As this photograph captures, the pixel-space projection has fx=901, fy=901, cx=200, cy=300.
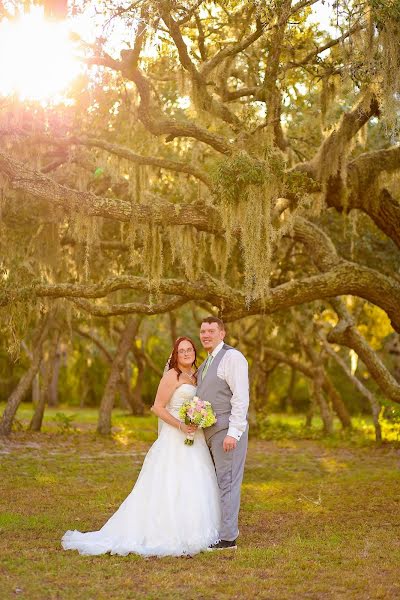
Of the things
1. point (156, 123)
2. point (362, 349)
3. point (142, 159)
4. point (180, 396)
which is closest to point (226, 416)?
point (180, 396)

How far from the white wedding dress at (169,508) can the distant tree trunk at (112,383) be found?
12341 mm

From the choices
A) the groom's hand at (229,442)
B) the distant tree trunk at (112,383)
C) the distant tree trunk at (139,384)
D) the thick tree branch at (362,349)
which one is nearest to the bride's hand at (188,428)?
the groom's hand at (229,442)

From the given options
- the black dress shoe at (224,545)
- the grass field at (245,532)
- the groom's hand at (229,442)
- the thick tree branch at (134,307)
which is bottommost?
the grass field at (245,532)

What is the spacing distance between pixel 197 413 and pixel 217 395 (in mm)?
316

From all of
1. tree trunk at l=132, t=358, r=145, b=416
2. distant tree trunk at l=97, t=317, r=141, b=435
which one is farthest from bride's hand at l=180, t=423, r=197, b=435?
tree trunk at l=132, t=358, r=145, b=416

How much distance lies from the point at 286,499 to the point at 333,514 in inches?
47.4

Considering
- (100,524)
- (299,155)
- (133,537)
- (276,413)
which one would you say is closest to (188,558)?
(133,537)

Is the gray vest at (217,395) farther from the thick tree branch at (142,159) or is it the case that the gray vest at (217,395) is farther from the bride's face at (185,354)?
the thick tree branch at (142,159)

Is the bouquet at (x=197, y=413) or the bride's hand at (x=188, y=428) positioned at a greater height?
the bouquet at (x=197, y=413)

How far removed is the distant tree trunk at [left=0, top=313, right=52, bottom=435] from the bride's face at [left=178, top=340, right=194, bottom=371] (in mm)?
11351

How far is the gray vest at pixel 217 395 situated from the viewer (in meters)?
7.26

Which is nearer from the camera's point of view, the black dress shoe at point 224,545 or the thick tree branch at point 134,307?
the black dress shoe at point 224,545

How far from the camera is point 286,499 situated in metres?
10.5

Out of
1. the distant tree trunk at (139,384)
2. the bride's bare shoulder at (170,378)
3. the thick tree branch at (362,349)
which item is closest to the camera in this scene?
the bride's bare shoulder at (170,378)
